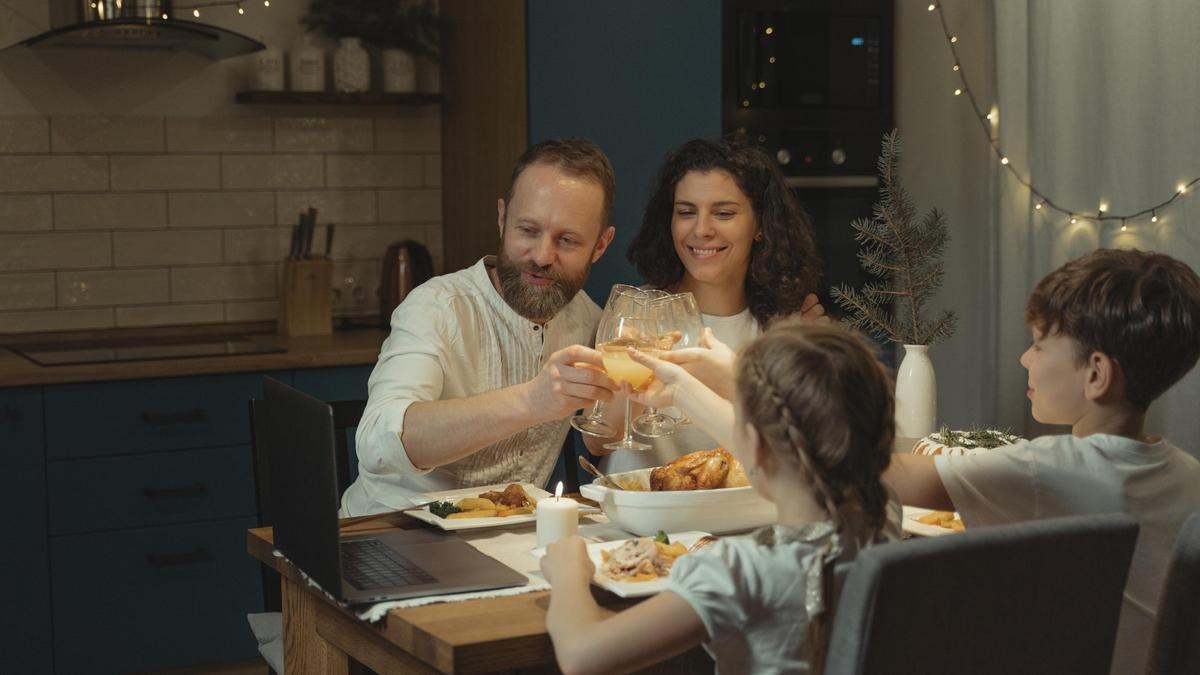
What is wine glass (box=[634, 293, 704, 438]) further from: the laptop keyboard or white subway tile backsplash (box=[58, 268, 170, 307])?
white subway tile backsplash (box=[58, 268, 170, 307])

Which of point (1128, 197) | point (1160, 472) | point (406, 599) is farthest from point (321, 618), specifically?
point (1128, 197)

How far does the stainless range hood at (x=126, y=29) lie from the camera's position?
355cm

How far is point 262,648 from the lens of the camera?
230 cm

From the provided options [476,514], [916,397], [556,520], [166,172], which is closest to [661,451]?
[916,397]

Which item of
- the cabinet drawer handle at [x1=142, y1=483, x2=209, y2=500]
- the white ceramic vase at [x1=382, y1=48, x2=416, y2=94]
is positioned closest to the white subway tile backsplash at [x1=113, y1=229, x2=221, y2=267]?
the white ceramic vase at [x1=382, y1=48, x2=416, y2=94]

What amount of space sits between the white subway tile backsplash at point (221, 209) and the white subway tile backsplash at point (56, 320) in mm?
333

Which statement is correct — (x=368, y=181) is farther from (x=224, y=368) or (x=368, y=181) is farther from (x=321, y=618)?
(x=321, y=618)

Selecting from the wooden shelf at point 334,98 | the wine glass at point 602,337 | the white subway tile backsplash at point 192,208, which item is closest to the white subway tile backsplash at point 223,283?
the white subway tile backsplash at point 192,208

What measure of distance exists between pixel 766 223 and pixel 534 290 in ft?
1.98

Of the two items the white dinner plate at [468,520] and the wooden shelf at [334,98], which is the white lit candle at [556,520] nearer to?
the white dinner plate at [468,520]

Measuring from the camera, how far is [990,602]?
4.60 ft

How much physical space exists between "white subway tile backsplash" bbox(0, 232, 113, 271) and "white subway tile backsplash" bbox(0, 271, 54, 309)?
3 cm

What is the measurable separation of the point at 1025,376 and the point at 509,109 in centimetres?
153

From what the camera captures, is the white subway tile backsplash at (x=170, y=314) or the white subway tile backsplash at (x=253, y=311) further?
the white subway tile backsplash at (x=253, y=311)
